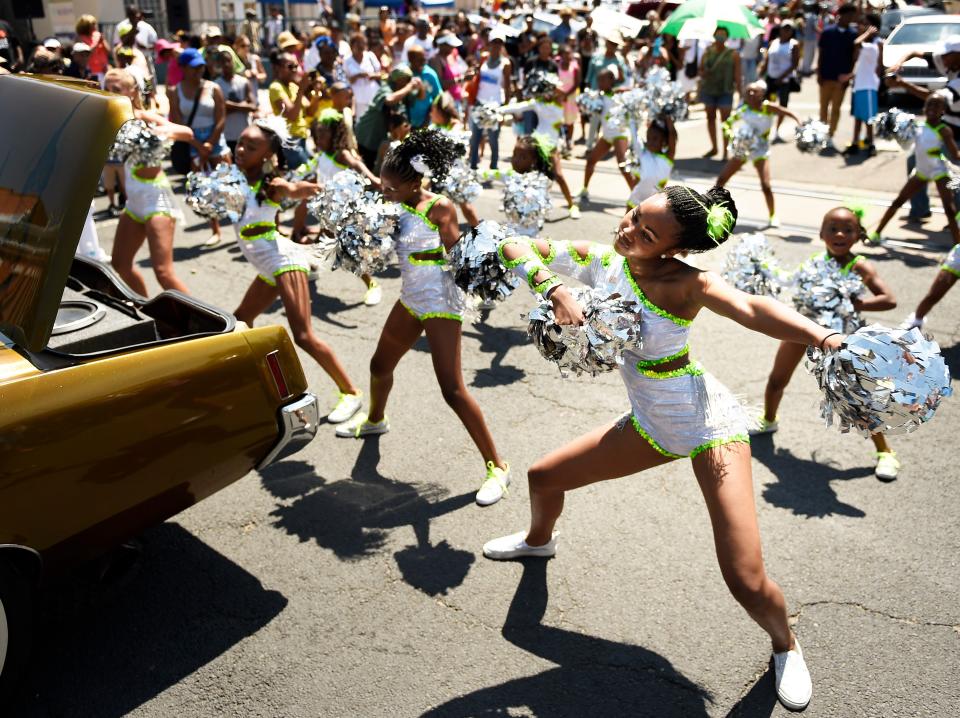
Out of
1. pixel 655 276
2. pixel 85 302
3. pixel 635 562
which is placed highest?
pixel 655 276

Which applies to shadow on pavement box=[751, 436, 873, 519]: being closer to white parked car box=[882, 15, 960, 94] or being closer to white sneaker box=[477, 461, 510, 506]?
white sneaker box=[477, 461, 510, 506]

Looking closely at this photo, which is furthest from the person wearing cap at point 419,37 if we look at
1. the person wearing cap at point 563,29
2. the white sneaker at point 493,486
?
the white sneaker at point 493,486

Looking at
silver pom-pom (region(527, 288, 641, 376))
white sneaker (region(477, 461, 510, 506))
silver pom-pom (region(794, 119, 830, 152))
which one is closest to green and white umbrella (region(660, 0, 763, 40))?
silver pom-pom (region(794, 119, 830, 152))

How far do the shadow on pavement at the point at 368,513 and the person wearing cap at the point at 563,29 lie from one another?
47.0 ft

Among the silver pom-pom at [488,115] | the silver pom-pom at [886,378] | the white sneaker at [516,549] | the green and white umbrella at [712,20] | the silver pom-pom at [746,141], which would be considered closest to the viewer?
the silver pom-pom at [886,378]

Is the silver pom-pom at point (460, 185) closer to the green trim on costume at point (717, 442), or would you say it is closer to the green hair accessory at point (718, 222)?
the green hair accessory at point (718, 222)

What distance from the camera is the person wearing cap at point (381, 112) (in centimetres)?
950

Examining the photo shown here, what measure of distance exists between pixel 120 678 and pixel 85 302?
5.70 feet

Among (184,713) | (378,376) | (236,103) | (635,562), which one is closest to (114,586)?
(184,713)

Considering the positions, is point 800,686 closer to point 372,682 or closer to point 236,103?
point 372,682

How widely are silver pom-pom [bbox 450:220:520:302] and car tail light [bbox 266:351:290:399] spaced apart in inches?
32.8

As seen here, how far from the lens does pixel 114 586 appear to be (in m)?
3.78

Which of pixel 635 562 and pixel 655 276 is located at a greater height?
pixel 655 276

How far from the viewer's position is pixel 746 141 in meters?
9.50
